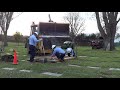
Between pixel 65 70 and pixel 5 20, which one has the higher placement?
pixel 5 20

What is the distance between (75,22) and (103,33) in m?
40.1

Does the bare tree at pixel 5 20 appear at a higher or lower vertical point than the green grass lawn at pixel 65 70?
higher

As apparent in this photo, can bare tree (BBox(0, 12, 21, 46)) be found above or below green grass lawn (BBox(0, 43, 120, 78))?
above

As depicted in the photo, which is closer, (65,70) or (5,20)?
(65,70)

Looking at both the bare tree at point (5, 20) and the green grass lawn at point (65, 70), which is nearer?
the green grass lawn at point (65, 70)

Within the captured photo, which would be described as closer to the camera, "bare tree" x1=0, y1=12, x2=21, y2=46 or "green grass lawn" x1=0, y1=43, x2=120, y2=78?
"green grass lawn" x1=0, y1=43, x2=120, y2=78
